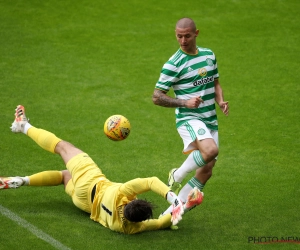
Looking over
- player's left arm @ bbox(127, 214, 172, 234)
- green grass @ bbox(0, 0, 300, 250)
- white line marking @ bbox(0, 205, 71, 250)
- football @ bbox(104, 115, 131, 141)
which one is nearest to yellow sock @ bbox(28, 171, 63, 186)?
green grass @ bbox(0, 0, 300, 250)

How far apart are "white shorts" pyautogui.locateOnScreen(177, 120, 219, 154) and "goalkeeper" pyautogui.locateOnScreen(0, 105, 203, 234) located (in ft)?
2.85

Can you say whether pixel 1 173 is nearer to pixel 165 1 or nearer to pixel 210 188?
pixel 210 188

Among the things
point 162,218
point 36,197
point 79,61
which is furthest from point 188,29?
point 79,61

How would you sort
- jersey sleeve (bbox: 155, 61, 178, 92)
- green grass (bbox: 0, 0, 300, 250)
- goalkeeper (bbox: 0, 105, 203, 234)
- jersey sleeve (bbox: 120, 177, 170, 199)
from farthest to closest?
jersey sleeve (bbox: 155, 61, 178, 92) → green grass (bbox: 0, 0, 300, 250) → jersey sleeve (bbox: 120, 177, 170, 199) → goalkeeper (bbox: 0, 105, 203, 234)

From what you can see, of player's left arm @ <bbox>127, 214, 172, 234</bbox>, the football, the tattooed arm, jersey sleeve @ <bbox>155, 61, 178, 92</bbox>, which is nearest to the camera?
player's left arm @ <bbox>127, 214, 172, 234</bbox>

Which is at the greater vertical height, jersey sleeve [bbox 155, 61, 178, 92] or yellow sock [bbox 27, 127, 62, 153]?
jersey sleeve [bbox 155, 61, 178, 92]

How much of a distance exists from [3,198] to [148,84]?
4.94 metres

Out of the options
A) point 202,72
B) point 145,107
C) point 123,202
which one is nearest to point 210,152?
point 202,72

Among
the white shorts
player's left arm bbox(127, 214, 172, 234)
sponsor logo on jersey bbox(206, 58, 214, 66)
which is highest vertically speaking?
sponsor logo on jersey bbox(206, 58, 214, 66)

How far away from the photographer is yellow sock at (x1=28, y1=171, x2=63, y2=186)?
9195 millimetres

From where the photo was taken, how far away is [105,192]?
27.7 feet

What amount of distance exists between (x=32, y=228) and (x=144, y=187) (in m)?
1.46

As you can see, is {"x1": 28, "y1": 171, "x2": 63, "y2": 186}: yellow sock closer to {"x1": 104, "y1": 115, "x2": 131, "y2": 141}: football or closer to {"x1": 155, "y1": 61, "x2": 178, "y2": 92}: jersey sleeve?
{"x1": 104, "y1": 115, "x2": 131, "y2": 141}: football
